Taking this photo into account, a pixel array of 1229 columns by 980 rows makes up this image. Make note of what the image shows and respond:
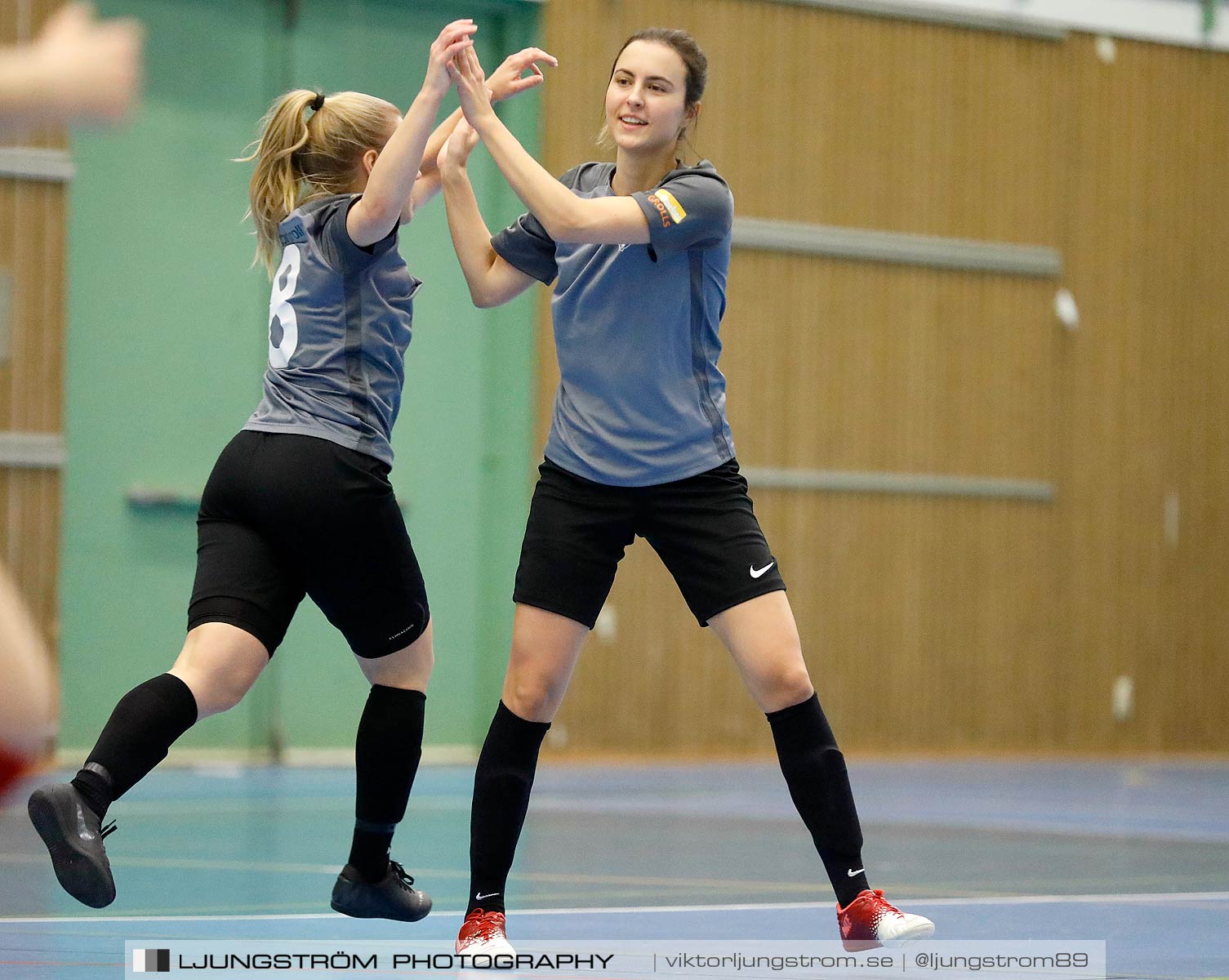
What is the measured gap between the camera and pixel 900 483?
1045 cm

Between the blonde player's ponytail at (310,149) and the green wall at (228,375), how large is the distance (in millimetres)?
5175

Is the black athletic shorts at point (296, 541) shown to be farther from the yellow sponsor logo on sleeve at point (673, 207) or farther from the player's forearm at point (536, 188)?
the yellow sponsor logo on sleeve at point (673, 207)

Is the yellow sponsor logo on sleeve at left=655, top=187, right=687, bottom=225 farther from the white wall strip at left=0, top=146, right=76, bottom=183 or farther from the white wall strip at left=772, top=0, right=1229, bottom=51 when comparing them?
the white wall strip at left=772, top=0, right=1229, bottom=51

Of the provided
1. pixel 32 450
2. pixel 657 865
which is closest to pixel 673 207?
pixel 657 865

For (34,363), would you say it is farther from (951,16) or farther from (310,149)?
(951,16)

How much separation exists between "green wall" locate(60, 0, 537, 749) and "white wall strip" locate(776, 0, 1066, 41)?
1.92 metres

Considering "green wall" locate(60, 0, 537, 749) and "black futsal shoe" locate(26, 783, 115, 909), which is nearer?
"black futsal shoe" locate(26, 783, 115, 909)

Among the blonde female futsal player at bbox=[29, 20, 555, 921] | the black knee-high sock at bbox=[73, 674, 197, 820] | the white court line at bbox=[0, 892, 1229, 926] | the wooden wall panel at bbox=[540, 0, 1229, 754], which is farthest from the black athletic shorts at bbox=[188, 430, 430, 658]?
the wooden wall panel at bbox=[540, 0, 1229, 754]

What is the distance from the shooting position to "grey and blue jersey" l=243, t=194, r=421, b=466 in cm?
335

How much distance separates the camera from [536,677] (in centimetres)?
336

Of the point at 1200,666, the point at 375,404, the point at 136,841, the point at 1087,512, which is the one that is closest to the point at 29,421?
the point at 136,841

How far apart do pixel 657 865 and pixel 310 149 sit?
2438 millimetres

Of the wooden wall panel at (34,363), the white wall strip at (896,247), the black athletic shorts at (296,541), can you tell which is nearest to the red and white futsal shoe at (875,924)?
the black athletic shorts at (296,541)

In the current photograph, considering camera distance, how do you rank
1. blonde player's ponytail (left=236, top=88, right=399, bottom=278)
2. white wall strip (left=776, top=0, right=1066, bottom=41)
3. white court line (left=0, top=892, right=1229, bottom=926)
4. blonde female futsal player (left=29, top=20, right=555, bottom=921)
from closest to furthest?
blonde female futsal player (left=29, top=20, right=555, bottom=921)
blonde player's ponytail (left=236, top=88, right=399, bottom=278)
white court line (left=0, top=892, right=1229, bottom=926)
white wall strip (left=776, top=0, right=1066, bottom=41)
